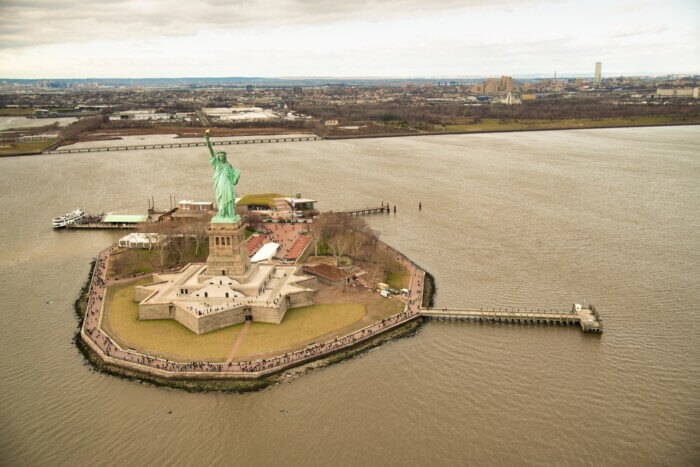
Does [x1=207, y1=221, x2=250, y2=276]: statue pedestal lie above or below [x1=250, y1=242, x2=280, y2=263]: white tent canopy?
above

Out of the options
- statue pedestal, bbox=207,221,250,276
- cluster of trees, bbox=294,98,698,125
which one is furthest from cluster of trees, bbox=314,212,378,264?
cluster of trees, bbox=294,98,698,125

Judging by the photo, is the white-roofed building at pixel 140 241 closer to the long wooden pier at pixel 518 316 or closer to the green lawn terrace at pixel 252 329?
the green lawn terrace at pixel 252 329

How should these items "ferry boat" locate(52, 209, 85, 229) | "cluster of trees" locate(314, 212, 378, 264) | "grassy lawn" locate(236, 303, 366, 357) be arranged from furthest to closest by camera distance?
"ferry boat" locate(52, 209, 85, 229) < "cluster of trees" locate(314, 212, 378, 264) < "grassy lawn" locate(236, 303, 366, 357)

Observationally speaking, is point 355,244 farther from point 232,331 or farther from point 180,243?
point 232,331

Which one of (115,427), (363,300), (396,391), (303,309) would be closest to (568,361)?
(396,391)

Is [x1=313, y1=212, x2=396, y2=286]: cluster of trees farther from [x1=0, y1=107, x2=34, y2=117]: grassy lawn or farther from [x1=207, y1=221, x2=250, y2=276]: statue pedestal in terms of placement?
[x1=0, y1=107, x2=34, y2=117]: grassy lawn
